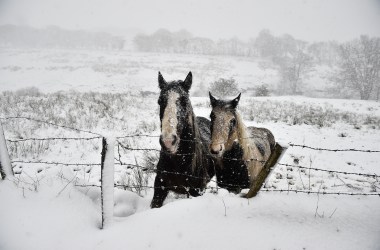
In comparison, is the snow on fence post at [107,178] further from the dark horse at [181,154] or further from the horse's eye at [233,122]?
the horse's eye at [233,122]

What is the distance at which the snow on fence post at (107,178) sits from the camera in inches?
108

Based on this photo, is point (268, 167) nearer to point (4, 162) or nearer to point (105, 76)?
point (4, 162)

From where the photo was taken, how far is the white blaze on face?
2945mm

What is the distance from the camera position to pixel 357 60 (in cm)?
4134

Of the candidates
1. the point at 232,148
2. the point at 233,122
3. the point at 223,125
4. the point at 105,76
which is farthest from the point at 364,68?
the point at 223,125

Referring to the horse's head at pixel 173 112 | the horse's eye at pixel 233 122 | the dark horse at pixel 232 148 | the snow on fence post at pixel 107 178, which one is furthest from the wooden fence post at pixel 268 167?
the snow on fence post at pixel 107 178

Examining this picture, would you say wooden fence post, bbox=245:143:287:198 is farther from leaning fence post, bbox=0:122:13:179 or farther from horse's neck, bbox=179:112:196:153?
leaning fence post, bbox=0:122:13:179

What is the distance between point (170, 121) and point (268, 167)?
4.25 ft

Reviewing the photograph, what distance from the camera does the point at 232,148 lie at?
4.14m

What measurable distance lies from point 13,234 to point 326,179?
6573 millimetres

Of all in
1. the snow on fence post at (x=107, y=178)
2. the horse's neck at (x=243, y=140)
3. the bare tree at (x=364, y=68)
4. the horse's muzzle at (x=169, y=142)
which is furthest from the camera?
the bare tree at (x=364, y=68)

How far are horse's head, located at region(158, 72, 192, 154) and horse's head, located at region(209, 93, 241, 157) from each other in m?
0.42

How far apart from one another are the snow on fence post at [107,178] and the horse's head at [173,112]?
610 mm

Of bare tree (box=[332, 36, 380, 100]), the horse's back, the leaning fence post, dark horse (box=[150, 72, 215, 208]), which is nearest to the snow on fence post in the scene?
dark horse (box=[150, 72, 215, 208])
